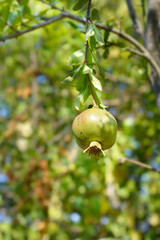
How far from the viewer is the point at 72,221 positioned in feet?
12.3

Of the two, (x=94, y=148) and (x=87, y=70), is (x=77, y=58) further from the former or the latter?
(x=94, y=148)

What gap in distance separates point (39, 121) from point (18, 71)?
68.6 inches

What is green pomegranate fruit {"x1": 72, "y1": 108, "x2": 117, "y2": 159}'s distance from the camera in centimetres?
92

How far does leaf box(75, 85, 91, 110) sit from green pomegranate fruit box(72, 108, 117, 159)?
A: 0.20ft

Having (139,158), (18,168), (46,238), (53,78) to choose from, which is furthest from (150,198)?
(53,78)

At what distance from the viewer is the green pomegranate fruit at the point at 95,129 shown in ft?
3.03

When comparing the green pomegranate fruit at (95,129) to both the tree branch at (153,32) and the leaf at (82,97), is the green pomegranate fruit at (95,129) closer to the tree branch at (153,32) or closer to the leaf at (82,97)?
the leaf at (82,97)

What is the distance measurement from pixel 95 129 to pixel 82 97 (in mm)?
151

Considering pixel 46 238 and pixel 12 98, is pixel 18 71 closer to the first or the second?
pixel 12 98

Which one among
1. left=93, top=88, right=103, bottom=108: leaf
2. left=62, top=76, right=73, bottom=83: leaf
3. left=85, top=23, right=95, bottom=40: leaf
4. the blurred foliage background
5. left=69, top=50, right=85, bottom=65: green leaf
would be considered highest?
the blurred foliage background

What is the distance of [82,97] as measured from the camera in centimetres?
102

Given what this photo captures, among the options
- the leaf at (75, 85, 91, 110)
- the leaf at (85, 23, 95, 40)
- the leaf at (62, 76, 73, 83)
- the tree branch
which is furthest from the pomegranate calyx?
the tree branch

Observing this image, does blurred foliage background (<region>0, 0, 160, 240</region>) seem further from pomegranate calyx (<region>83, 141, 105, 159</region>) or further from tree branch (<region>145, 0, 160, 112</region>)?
pomegranate calyx (<region>83, 141, 105, 159</region>)

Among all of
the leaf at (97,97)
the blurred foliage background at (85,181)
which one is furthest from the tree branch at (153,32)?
the blurred foliage background at (85,181)
